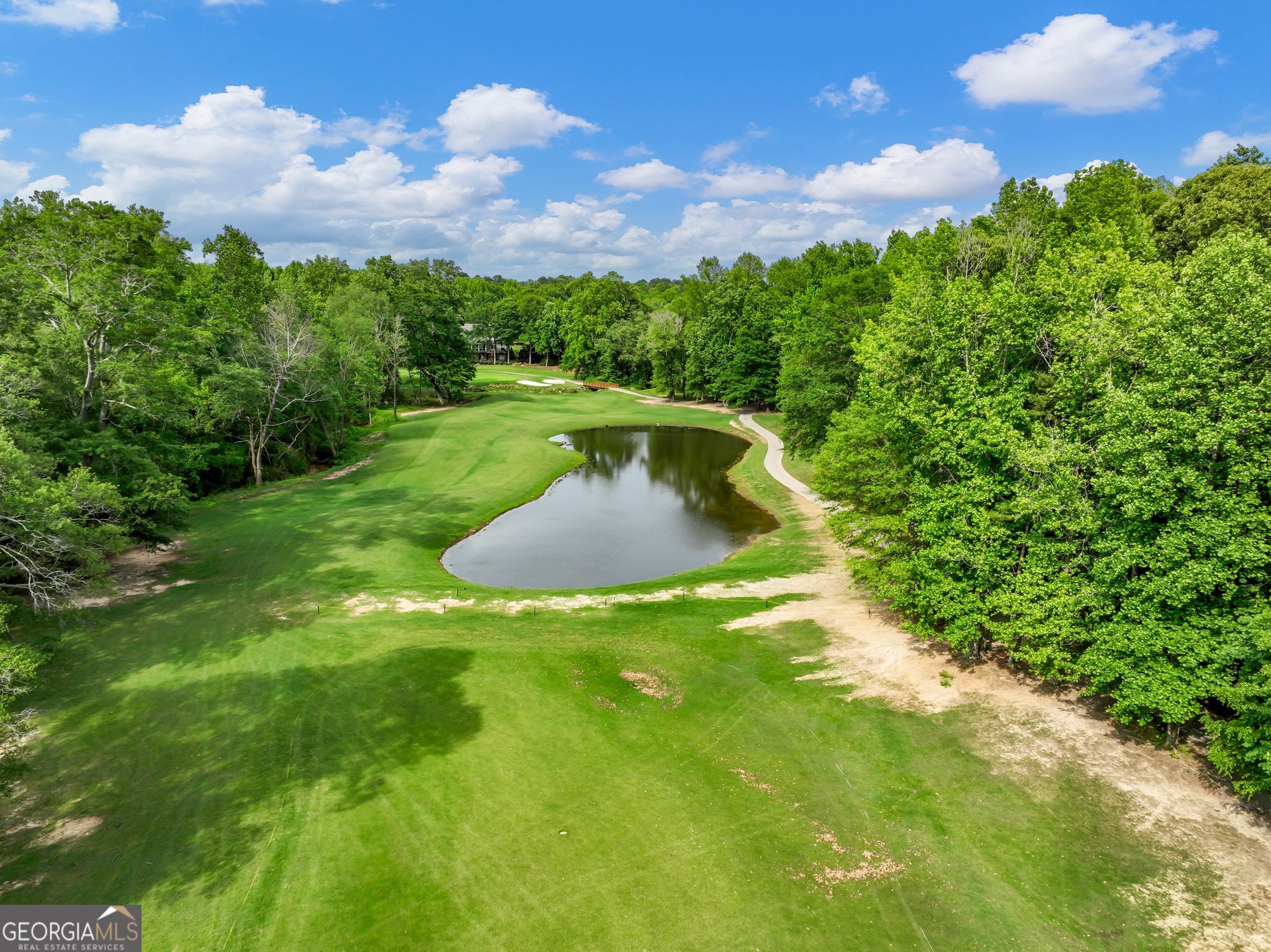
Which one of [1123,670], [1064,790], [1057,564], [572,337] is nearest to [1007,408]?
[1057,564]

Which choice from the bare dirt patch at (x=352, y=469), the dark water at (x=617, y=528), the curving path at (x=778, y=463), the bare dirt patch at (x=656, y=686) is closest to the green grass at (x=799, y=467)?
the curving path at (x=778, y=463)

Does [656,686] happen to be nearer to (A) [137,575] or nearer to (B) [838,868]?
(B) [838,868]

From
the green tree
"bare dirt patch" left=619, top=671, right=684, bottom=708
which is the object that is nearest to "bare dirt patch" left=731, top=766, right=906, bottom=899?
"bare dirt patch" left=619, top=671, right=684, bottom=708

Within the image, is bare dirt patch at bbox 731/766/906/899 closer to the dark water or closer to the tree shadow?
the tree shadow

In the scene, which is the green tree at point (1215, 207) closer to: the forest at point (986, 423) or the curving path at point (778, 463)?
the forest at point (986, 423)

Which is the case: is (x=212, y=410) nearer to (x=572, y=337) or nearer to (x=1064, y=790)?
(x=1064, y=790)
